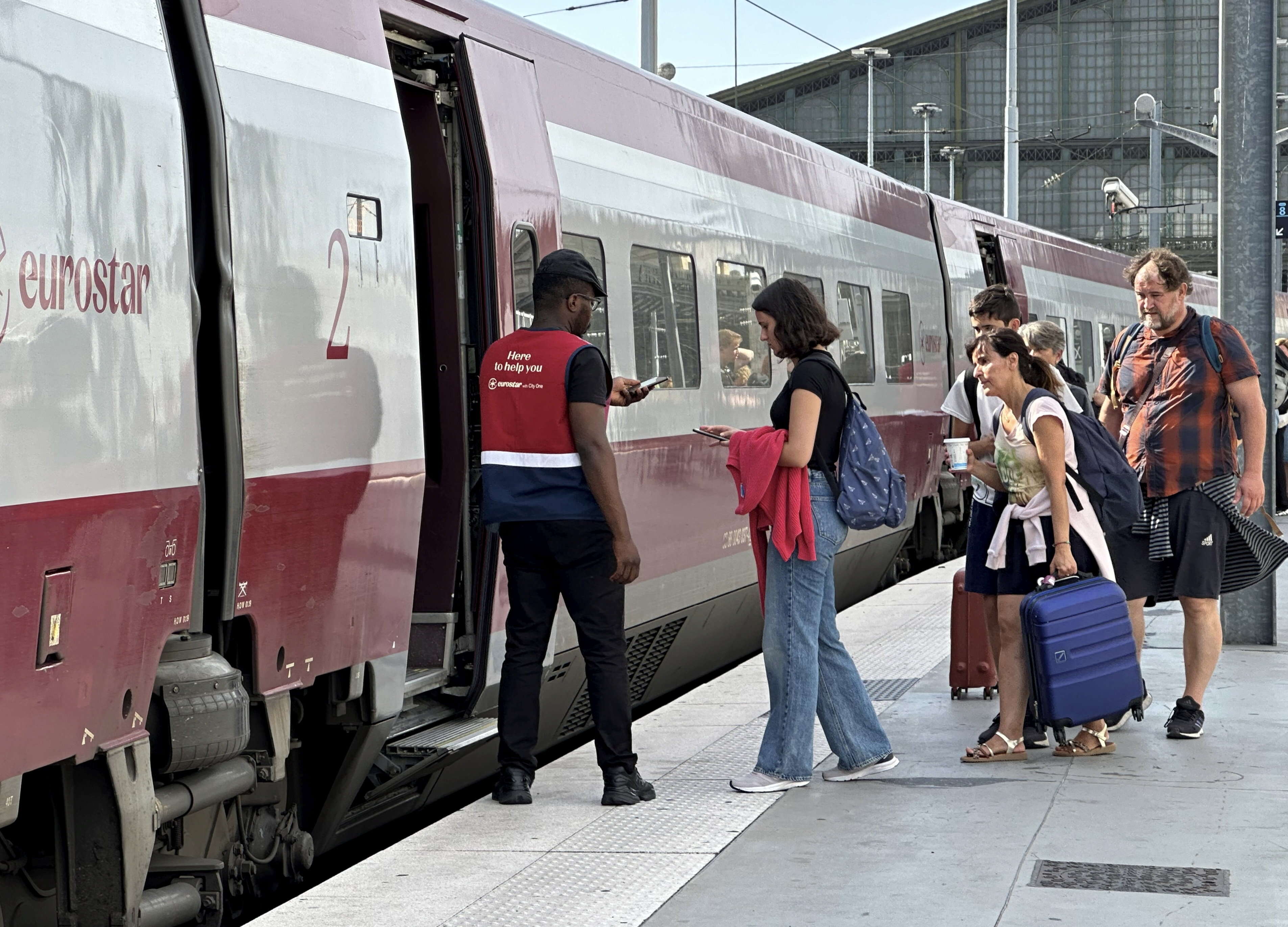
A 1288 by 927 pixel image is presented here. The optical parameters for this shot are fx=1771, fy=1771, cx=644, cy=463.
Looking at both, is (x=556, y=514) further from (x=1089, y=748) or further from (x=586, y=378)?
(x=1089, y=748)

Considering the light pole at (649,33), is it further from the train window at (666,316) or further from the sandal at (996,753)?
the sandal at (996,753)

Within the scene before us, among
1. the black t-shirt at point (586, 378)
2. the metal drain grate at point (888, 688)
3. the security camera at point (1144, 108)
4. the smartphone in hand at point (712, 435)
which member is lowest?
the metal drain grate at point (888, 688)

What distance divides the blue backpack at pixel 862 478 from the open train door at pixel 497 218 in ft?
4.59

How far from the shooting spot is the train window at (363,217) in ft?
18.5

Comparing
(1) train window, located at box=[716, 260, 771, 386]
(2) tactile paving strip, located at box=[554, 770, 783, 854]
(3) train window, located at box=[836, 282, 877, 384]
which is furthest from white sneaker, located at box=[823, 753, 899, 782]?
(3) train window, located at box=[836, 282, 877, 384]

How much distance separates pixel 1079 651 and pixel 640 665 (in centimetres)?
306

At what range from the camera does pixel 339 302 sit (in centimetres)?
549

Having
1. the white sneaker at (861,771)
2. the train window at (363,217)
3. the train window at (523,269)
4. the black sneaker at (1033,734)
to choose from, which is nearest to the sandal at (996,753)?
the black sneaker at (1033,734)

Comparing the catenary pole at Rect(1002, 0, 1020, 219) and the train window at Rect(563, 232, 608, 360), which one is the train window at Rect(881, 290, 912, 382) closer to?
the train window at Rect(563, 232, 608, 360)

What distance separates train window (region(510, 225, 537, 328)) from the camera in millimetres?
6832

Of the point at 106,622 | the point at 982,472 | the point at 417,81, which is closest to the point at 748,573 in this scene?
the point at 982,472

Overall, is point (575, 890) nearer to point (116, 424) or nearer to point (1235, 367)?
point (116, 424)

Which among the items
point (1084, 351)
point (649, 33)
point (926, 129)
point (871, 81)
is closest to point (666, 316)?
point (649, 33)

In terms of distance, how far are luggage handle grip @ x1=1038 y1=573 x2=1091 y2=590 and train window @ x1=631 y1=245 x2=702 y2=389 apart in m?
2.51
